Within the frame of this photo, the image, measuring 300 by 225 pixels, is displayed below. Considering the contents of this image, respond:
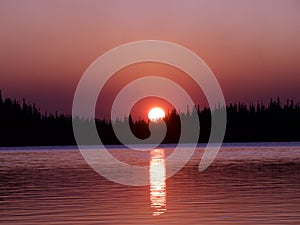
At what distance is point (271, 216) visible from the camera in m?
38.3

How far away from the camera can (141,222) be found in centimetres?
3719

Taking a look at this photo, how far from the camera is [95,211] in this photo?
138ft

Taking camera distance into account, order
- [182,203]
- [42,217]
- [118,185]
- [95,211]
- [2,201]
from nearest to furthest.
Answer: [42,217] < [95,211] < [182,203] < [2,201] < [118,185]

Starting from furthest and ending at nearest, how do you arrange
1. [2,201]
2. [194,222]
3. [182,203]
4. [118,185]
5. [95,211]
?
[118,185] < [2,201] < [182,203] < [95,211] < [194,222]

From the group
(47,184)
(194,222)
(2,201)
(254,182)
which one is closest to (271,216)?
(194,222)

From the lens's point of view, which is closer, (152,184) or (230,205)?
(230,205)

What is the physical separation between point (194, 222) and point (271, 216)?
4171 millimetres

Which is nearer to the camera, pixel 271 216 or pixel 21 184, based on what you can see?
pixel 271 216

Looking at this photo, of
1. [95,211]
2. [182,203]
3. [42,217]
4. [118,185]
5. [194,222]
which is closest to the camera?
[194,222]

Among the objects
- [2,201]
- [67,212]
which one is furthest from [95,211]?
[2,201]

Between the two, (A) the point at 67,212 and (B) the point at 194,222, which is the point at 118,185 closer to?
(A) the point at 67,212

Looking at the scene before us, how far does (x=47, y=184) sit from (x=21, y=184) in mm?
2471

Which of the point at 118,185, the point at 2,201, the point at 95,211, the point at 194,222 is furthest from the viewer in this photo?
the point at 118,185

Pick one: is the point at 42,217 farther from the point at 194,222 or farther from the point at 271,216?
the point at 271,216
